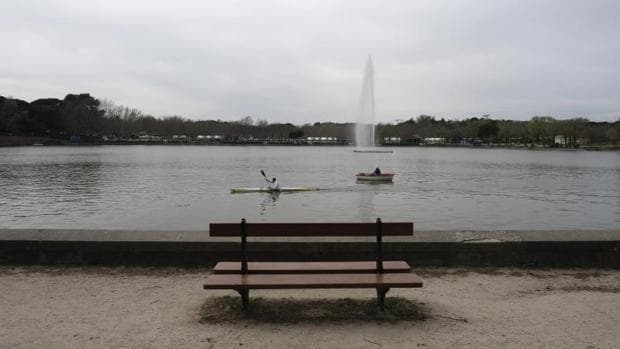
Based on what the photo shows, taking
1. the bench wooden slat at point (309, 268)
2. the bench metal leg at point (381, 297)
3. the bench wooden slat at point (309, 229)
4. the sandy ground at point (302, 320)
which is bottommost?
the sandy ground at point (302, 320)

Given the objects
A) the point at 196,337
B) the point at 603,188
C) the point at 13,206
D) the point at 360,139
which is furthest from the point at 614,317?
the point at 360,139

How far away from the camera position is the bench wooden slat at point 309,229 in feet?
23.1

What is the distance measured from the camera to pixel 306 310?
7320 millimetres

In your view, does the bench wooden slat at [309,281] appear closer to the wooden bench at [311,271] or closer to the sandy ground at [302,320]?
the wooden bench at [311,271]

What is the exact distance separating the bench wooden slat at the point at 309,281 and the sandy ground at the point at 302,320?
1.63 ft

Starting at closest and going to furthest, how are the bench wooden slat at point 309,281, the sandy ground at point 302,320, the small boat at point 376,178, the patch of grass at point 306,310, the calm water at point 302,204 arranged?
the sandy ground at point 302,320 < the bench wooden slat at point 309,281 < the patch of grass at point 306,310 < the calm water at point 302,204 < the small boat at point 376,178

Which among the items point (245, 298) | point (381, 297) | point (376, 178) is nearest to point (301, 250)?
point (245, 298)

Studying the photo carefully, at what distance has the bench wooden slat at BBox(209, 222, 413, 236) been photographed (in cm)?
703

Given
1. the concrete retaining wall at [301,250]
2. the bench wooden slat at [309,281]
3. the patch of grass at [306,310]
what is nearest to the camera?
the bench wooden slat at [309,281]

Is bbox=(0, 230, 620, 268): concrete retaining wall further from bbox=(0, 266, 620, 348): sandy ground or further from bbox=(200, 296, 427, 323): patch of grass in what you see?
bbox=(200, 296, 427, 323): patch of grass

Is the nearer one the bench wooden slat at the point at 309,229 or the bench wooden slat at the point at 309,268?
the bench wooden slat at the point at 309,229

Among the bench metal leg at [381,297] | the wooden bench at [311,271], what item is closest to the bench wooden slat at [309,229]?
the wooden bench at [311,271]

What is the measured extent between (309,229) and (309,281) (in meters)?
0.67

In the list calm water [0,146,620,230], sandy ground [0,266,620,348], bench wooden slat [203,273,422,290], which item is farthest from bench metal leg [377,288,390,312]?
calm water [0,146,620,230]
